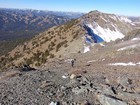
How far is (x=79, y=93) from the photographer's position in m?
20.2

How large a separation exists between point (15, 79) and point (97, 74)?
6.85 m

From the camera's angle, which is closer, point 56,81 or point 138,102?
point 138,102

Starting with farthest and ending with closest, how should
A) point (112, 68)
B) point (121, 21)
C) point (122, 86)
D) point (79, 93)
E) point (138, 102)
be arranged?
point (121, 21) → point (112, 68) → point (122, 86) → point (79, 93) → point (138, 102)

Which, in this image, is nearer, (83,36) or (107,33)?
(83,36)

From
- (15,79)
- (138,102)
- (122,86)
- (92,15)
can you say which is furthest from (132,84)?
(92,15)

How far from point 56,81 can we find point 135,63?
9236 millimetres

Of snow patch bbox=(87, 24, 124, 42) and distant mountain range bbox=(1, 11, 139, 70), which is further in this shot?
snow patch bbox=(87, 24, 124, 42)

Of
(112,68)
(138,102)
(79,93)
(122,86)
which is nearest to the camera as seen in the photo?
(138,102)

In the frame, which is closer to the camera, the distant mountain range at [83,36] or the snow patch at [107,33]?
the distant mountain range at [83,36]

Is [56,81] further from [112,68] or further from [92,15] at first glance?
[92,15]

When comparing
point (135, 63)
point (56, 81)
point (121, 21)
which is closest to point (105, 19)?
point (121, 21)

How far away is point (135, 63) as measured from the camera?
96.3ft

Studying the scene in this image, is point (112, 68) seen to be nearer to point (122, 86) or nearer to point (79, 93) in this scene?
point (122, 86)

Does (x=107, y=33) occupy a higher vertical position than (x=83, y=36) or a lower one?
lower
